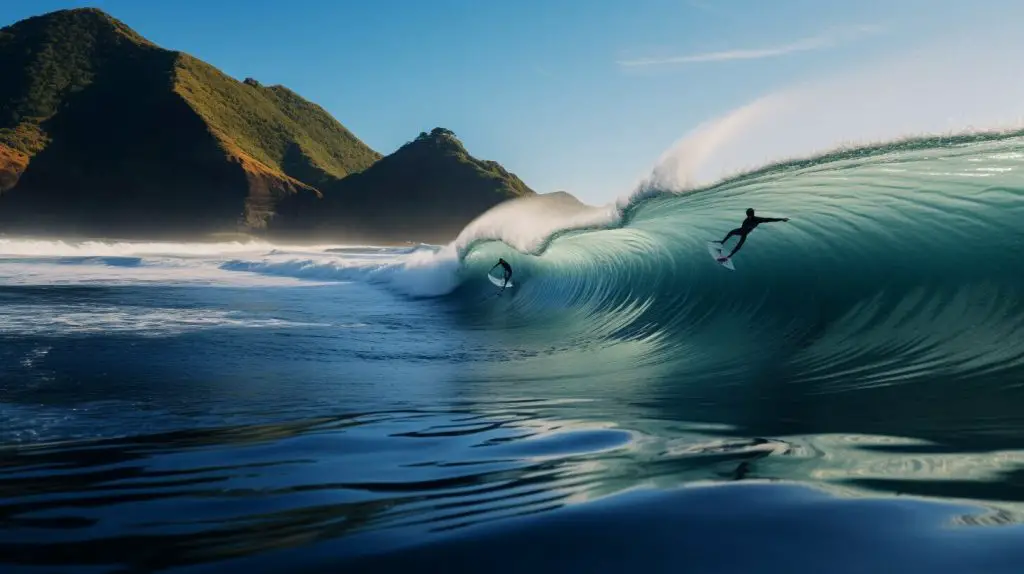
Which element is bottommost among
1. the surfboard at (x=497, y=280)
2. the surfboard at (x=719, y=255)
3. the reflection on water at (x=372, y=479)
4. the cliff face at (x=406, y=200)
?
the reflection on water at (x=372, y=479)

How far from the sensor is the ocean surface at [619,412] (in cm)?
199

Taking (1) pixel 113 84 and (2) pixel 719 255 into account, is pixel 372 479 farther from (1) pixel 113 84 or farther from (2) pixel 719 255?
(1) pixel 113 84

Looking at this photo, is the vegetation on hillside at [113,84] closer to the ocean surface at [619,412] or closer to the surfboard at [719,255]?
the ocean surface at [619,412]

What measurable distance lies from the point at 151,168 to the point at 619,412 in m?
114

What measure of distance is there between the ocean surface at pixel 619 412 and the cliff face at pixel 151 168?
94.2 m

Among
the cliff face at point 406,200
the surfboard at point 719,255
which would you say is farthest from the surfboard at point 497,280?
the cliff face at point 406,200

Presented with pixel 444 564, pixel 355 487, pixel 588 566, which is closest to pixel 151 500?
pixel 355 487

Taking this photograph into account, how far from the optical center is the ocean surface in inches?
78.2

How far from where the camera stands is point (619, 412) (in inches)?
173

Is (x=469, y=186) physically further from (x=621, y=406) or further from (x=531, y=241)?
(x=621, y=406)

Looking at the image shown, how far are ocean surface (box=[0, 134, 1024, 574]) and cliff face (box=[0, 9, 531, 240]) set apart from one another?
94153mm

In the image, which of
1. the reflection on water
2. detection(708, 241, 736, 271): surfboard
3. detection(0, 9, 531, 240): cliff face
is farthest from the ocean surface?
detection(0, 9, 531, 240): cliff face

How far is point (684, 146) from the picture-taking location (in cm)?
949

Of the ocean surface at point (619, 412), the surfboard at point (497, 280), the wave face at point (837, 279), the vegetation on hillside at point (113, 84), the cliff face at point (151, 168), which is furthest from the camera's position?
the vegetation on hillside at point (113, 84)
